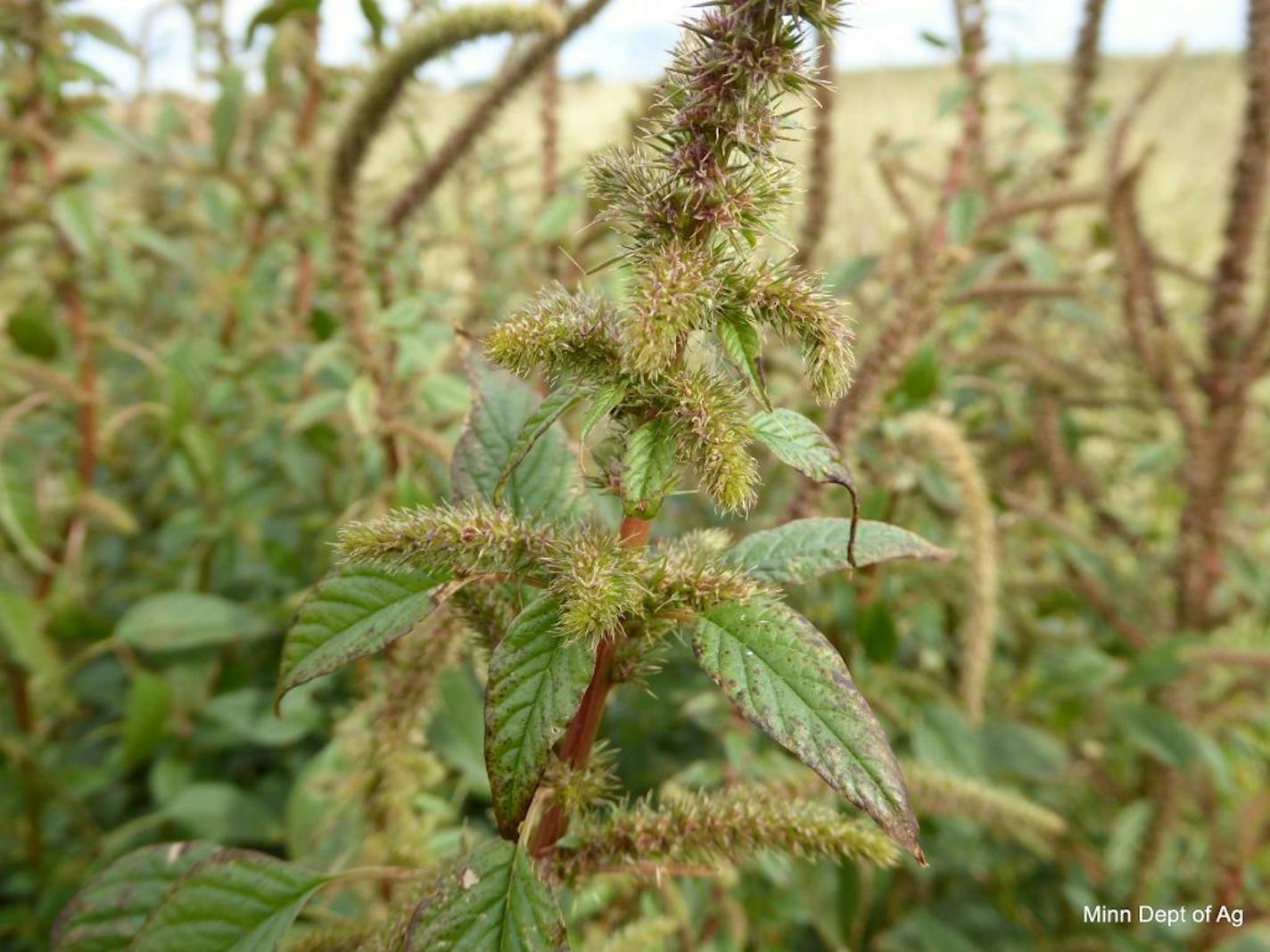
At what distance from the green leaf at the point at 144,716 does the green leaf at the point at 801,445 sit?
1134 mm

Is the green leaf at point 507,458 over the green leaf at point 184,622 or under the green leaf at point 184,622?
over

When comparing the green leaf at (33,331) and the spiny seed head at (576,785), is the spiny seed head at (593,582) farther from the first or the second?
the green leaf at (33,331)

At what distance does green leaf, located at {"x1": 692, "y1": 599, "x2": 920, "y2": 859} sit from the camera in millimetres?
459

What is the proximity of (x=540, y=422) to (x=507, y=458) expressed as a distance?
155mm

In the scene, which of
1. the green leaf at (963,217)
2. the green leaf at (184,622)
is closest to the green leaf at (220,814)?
the green leaf at (184,622)

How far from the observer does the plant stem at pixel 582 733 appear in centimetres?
58

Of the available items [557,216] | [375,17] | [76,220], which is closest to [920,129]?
[557,216]

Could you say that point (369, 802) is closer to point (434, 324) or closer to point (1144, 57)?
point (434, 324)

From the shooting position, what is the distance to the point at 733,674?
489mm

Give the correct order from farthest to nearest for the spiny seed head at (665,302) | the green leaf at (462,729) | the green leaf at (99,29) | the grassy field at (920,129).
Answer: the grassy field at (920,129) < the green leaf at (99,29) < the green leaf at (462,729) < the spiny seed head at (665,302)

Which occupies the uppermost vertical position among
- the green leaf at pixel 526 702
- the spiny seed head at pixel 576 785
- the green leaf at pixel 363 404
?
the green leaf at pixel 363 404

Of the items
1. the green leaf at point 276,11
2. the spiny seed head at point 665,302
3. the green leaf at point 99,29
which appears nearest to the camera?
the spiny seed head at point 665,302

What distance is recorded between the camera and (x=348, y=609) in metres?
0.57

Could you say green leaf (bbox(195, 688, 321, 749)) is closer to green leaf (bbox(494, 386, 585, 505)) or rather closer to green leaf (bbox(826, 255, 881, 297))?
green leaf (bbox(494, 386, 585, 505))
